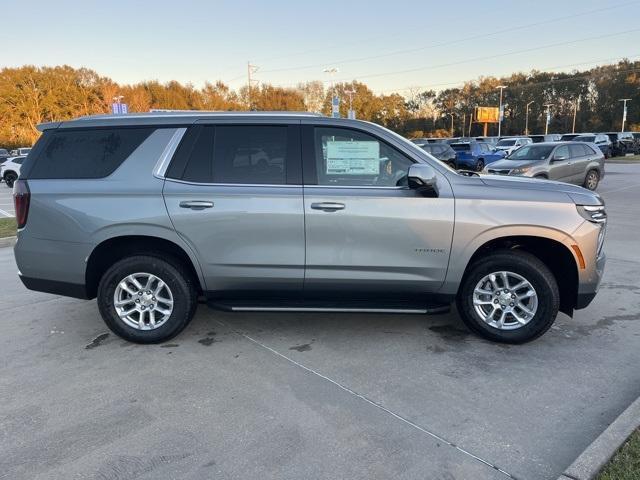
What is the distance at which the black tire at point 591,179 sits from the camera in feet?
49.9

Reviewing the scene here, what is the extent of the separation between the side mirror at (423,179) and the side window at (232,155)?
3.42ft

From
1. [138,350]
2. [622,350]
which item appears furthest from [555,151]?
[138,350]

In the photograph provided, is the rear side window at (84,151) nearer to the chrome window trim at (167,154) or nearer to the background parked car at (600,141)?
the chrome window trim at (167,154)

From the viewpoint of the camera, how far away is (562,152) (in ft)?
48.2

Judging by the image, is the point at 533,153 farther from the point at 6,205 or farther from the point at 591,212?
the point at 6,205

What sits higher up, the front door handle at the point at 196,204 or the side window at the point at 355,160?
the side window at the point at 355,160

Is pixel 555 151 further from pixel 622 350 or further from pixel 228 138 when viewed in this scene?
pixel 228 138

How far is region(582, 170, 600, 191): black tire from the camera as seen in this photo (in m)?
15.2

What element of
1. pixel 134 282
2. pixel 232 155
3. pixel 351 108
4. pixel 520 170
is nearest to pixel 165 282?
pixel 134 282

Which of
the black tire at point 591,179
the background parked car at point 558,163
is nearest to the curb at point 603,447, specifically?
the background parked car at point 558,163

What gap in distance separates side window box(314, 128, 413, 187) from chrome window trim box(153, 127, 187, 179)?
1.16 m

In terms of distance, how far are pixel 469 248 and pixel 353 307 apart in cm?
106

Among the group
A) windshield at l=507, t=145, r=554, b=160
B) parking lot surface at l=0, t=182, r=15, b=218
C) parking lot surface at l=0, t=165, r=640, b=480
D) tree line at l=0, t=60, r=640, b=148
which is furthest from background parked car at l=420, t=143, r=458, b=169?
tree line at l=0, t=60, r=640, b=148

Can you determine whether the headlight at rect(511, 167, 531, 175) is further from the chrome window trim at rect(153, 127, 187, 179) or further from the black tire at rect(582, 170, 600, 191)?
the chrome window trim at rect(153, 127, 187, 179)
